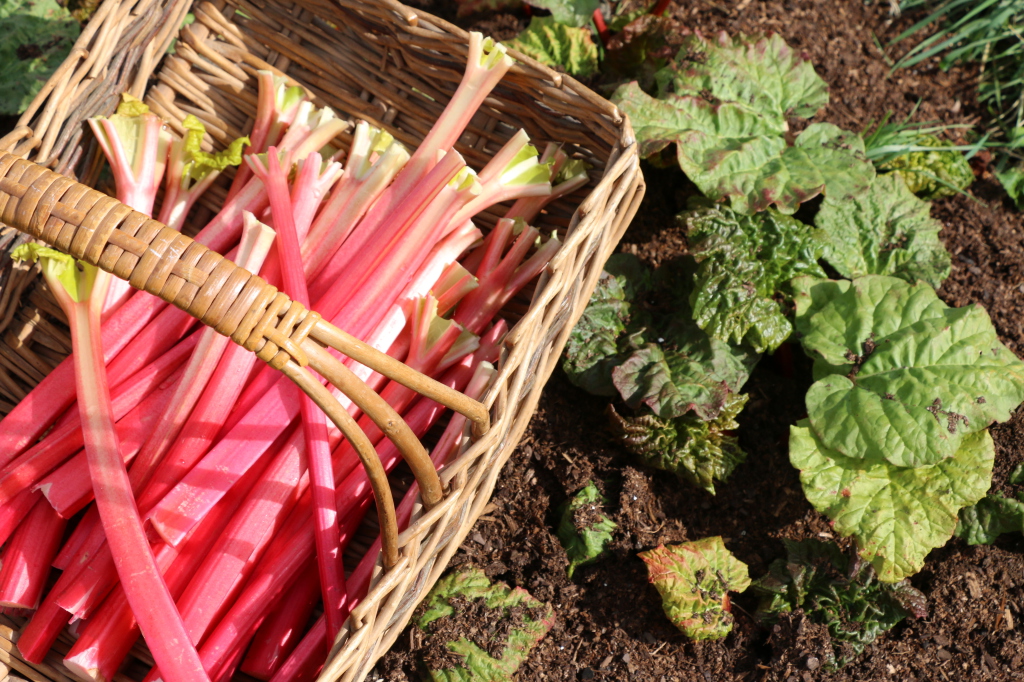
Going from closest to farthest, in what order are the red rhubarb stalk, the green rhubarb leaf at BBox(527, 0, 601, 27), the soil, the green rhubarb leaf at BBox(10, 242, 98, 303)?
the red rhubarb stalk
the green rhubarb leaf at BBox(10, 242, 98, 303)
the soil
the green rhubarb leaf at BBox(527, 0, 601, 27)

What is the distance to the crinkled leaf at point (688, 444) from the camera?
2039mm

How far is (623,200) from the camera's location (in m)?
1.91

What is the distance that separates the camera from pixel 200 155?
6.75 ft

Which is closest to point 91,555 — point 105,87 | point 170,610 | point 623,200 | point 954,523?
point 170,610

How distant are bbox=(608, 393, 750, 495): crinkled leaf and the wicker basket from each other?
1.24ft

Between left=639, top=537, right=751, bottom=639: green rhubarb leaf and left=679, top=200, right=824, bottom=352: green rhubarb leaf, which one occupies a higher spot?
left=679, top=200, right=824, bottom=352: green rhubarb leaf

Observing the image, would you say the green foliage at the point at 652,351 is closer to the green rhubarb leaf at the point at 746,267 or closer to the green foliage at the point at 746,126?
the green rhubarb leaf at the point at 746,267

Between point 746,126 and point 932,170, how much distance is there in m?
0.82

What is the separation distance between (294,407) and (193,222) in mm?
850

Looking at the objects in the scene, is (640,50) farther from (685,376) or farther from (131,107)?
(131,107)

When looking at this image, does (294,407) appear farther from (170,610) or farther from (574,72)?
(574,72)

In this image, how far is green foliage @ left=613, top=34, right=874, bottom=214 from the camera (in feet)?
6.91

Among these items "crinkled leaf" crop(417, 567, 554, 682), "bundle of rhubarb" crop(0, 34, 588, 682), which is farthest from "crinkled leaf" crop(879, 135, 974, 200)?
"crinkled leaf" crop(417, 567, 554, 682)

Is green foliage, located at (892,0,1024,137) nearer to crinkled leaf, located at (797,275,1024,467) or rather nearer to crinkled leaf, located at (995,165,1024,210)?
crinkled leaf, located at (995,165,1024,210)
